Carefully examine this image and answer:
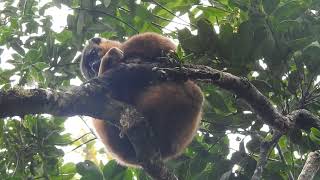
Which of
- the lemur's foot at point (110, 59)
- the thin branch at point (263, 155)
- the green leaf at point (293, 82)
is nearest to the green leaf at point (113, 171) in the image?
the lemur's foot at point (110, 59)

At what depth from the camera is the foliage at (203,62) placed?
4.23 meters

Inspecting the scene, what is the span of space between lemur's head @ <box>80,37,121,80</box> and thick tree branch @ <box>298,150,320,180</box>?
2.88m

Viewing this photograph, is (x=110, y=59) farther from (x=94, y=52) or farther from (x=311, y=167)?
(x=311, y=167)

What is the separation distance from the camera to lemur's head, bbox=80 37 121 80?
599 cm

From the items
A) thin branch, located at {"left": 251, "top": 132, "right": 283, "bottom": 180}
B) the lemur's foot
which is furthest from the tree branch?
the lemur's foot

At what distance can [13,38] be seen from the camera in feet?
18.1

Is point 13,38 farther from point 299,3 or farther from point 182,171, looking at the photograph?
point 299,3

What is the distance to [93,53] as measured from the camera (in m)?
6.45

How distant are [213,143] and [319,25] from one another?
152 cm

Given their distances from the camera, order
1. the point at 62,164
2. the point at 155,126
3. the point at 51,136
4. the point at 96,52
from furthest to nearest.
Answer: the point at 96,52, the point at 62,164, the point at 51,136, the point at 155,126

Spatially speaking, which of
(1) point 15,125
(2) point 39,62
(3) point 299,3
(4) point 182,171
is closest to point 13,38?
(2) point 39,62

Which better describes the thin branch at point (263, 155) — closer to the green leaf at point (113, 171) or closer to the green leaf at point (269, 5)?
the green leaf at point (269, 5)

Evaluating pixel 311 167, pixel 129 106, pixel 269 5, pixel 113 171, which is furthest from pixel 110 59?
pixel 311 167

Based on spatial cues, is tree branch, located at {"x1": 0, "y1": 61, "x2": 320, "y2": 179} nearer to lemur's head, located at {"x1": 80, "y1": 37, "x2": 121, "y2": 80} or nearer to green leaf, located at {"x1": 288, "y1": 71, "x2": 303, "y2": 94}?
green leaf, located at {"x1": 288, "y1": 71, "x2": 303, "y2": 94}
